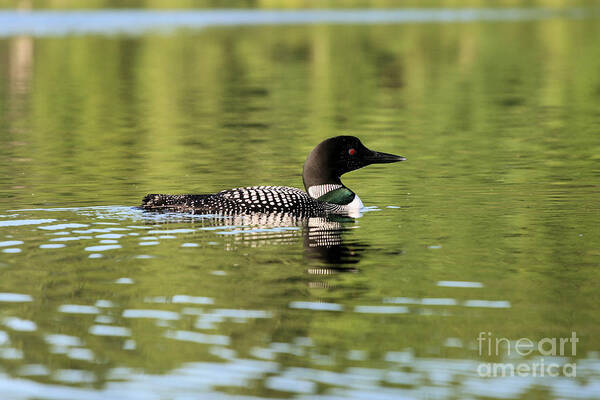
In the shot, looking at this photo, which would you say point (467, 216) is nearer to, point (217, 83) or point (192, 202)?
point (192, 202)

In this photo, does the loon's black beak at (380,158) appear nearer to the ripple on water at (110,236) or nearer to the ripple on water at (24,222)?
the ripple on water at (110,236)

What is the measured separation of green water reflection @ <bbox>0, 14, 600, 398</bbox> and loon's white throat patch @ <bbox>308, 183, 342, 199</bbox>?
62 cm

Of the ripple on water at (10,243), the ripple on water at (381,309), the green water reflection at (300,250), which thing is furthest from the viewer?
the ripple on water at (10,243)

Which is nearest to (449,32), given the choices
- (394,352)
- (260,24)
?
(260,24)

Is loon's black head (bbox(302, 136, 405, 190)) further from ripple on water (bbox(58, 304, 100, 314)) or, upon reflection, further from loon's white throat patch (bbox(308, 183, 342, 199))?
ripple on water (bbox(58, 304, 100, 314))

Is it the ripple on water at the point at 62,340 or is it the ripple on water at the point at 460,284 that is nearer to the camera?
the ripple on water at the point at 62,340

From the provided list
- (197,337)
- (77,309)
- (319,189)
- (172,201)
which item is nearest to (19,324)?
(77,309)

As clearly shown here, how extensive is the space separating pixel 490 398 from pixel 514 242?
4457mm

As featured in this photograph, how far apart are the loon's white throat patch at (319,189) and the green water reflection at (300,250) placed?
0.62 m

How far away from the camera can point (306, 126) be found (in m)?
23.5

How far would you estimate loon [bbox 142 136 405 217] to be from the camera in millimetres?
12336

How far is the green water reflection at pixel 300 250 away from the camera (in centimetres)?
734

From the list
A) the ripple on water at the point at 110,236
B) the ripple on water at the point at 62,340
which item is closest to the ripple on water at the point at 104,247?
the ripple on water at the point at 110,236

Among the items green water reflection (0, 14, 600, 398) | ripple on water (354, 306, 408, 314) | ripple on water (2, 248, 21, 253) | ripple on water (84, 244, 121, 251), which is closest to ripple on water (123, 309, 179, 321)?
green water reflection (0, 14, 600, 398)
